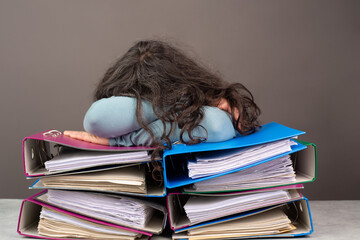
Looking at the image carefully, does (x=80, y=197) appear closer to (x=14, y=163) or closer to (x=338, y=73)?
(x=14, y=163)

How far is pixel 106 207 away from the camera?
1.31 m

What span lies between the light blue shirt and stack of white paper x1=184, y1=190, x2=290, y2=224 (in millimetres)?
210

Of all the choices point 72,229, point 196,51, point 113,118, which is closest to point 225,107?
point 113,118

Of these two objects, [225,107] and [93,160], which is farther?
[225,107]

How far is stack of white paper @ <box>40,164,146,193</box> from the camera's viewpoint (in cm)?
127

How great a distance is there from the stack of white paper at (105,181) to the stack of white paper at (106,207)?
38mm

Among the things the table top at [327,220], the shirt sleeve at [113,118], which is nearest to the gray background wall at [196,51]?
the table top at [327,220]

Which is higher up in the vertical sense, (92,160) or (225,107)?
(225,107)

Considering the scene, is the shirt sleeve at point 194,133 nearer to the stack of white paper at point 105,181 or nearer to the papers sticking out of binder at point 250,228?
the stack of white paper at point 105,181

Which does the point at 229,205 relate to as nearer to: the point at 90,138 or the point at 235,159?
the point at 235,159

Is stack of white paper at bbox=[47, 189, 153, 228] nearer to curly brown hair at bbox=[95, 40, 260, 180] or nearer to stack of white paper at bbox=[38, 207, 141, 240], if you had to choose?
stack of white paper at bbox=[38, 207, 141, 240]

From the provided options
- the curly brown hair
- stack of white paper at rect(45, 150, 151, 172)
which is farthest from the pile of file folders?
the curly brown hair

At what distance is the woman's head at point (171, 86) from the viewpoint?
1363mm

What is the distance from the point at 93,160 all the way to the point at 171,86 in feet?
1.29
